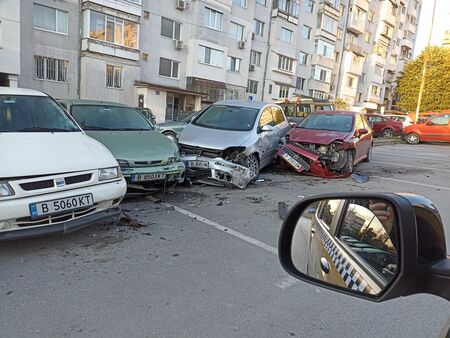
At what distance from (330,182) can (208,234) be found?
468 cm

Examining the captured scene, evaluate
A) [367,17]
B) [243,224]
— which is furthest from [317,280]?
[367,17]

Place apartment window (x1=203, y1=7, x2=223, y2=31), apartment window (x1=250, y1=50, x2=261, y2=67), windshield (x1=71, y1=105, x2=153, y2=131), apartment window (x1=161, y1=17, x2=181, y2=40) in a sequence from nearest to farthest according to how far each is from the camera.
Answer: windshield (x1=71, y1=105, x2=153, y2=131), apartment window (x1=161, y1=17, x2=181, y2=40), apartment window (x1=203, y1=7, x2=223, y2=31), apartment window (x1=250, y1=50, x2=261, y2=67)

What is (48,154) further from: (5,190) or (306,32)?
(306,32)

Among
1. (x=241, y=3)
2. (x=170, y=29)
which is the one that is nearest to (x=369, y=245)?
(x=170, y=29)

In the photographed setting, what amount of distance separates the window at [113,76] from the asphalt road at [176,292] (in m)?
20.9

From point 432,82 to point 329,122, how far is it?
32.0 m

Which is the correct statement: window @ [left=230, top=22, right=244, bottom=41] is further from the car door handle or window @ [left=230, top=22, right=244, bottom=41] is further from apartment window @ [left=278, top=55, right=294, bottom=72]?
the car door handle

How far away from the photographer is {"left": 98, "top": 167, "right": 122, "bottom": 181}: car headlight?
4.33 meters

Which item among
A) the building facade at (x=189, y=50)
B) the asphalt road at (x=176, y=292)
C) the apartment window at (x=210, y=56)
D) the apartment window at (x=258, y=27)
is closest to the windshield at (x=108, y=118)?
the asphalt road at (x=176, y=292)

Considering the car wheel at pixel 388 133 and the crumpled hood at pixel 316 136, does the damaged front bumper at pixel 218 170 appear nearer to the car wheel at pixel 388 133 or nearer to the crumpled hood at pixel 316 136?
the crumpled hood at pixel 316 136

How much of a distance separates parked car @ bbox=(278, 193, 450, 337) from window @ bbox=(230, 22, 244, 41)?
31.6 m

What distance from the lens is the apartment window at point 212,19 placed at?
2848cm

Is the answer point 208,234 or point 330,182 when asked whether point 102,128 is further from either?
point 330,182

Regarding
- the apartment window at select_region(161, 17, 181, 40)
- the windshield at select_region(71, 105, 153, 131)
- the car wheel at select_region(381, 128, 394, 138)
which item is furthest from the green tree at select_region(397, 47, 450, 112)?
the windshield at select_region(71, 105, 153, 131)
